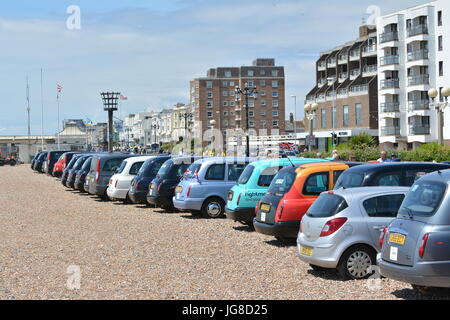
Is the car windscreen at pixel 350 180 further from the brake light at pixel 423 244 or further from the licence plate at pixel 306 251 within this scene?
the brake light at pixel 423 244

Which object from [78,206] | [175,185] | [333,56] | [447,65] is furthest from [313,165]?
[333,56]

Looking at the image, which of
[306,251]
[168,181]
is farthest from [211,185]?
[306,251]

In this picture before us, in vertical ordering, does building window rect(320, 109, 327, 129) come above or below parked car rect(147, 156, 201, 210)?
above

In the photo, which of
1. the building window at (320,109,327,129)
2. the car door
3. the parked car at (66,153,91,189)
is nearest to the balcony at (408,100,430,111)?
the building window at (320,109,327,129)

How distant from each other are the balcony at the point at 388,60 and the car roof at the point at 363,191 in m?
58.5

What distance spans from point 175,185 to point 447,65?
4512cm

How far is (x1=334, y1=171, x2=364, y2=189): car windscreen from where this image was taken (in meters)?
11.6

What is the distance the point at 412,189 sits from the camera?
887 cm

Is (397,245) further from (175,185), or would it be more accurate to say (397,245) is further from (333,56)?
(333,56)

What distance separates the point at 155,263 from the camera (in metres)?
12.1

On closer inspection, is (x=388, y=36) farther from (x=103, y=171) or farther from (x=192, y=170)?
(x=192, y=170)

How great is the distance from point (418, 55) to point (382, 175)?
54546 mm

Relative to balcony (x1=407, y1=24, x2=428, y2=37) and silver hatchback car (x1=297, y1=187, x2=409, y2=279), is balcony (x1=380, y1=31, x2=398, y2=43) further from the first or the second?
silver hatchback car (x1=297, y1=187, x2=409, y2=279)

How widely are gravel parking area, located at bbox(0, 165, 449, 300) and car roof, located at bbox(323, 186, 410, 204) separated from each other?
1.26 m
